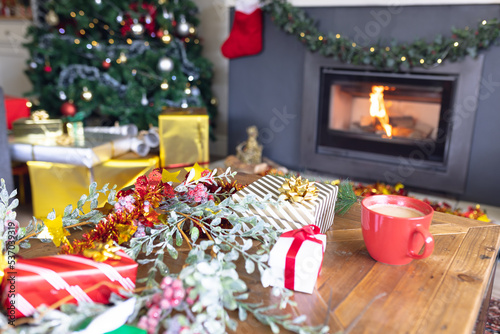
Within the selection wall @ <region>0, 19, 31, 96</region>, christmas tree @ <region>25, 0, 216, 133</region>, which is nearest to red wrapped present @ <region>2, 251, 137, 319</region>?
christmas tree @ <region>25, 0, 216, 133</region>

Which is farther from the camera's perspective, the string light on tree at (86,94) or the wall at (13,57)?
the wall at (13,57)

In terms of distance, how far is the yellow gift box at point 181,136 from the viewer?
7.24 feet

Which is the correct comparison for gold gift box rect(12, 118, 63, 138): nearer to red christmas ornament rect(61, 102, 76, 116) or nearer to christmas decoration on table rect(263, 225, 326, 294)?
red christmas ornament rect(61, 102, 76, 116)

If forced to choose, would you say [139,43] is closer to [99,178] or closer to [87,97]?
[87,97]

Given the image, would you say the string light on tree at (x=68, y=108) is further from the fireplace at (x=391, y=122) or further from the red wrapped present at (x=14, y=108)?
the fireplace at (x=391, y=122)

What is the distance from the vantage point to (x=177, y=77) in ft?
9.30

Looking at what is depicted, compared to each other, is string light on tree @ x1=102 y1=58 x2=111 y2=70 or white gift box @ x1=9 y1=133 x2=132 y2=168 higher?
string light on tree @ x1=102 y1=58 x2=111 y2=70

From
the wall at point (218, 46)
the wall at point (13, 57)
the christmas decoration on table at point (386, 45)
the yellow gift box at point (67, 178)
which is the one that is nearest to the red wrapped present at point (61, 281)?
the yellow gift box at point (67, 178)

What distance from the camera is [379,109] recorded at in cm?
254

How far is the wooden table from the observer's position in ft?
1.69

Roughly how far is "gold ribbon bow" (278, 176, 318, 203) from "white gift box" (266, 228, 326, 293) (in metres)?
0.12

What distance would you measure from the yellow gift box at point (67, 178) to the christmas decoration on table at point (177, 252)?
1.25 metres

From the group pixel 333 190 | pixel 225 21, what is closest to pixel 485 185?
pixel 333 190

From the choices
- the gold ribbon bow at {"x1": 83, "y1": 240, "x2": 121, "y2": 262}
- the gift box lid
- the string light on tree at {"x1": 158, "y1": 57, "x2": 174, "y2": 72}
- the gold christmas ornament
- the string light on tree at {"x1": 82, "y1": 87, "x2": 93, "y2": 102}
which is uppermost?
the gold christmas ornament
